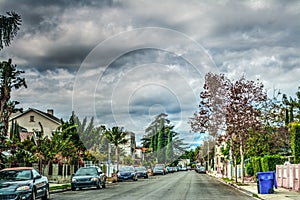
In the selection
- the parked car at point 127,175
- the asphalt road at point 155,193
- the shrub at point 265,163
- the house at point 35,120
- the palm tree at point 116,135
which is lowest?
the parked car at point 127,175

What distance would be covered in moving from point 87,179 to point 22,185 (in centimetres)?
1285

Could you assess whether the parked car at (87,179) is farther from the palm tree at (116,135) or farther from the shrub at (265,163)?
the palm tree at (116,135)

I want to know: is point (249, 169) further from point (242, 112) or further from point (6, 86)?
point (6, 86)

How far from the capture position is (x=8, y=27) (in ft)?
77.7

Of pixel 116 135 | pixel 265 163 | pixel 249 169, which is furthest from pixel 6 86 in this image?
pixel 116 135

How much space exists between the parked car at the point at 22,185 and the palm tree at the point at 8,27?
7480 mm

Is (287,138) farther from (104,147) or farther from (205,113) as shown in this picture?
(104,147)

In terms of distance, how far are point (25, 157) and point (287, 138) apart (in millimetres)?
25757

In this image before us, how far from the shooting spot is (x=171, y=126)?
125250mm

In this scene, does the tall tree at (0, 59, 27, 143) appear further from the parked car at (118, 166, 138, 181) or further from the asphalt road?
the parked car at (118, 166, 138, 181)

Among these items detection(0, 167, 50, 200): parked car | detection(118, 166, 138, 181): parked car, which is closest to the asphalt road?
detection(0, 167, 50, 200): parked car

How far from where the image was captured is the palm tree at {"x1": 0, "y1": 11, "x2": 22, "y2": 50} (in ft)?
77.2

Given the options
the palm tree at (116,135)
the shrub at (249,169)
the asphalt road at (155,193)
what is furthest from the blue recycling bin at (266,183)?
the palm tree at (116,135)

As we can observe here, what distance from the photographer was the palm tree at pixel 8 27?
23531mm
